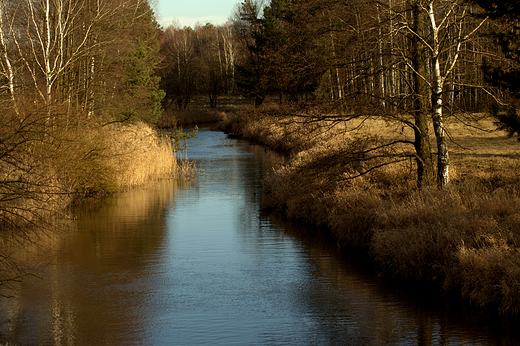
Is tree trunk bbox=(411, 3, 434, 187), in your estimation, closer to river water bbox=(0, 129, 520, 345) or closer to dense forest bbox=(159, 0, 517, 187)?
dense forest bbox=(159, 0, 517, 187)

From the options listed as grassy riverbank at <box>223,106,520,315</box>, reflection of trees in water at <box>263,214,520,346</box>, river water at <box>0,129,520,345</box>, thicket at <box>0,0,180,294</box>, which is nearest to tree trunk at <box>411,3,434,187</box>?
grassy riverbank at <box>223,106,520,315</box>

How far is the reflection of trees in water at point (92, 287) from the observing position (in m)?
9.77

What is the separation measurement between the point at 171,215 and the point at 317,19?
8873 mm

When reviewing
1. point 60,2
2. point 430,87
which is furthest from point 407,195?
point 60,2

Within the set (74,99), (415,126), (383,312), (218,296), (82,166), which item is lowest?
(383,312)

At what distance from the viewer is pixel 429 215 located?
12547mm

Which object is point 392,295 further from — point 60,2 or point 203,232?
point 60,2

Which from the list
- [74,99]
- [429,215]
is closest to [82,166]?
[74,99]

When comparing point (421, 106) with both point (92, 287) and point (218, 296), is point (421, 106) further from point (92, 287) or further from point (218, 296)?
point (92, 287)

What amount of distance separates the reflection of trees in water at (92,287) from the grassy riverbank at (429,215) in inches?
190

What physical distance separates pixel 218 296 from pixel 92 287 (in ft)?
9.21

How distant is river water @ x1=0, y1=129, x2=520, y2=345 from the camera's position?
31.2ft

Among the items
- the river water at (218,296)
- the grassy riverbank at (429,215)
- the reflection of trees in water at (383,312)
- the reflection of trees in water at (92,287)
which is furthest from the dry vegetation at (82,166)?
the reflection of trees in water at (383,312)

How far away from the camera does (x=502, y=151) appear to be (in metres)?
19.1
